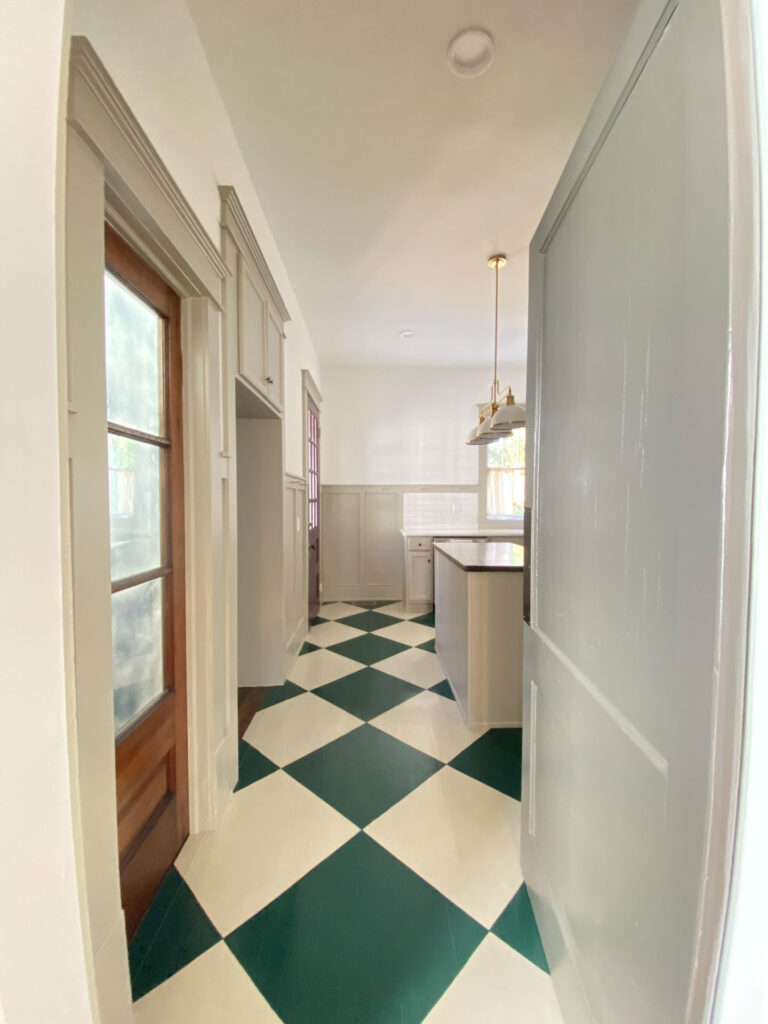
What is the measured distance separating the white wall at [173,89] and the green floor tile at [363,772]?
7.55 feet

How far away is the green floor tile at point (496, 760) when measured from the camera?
1.68 meters

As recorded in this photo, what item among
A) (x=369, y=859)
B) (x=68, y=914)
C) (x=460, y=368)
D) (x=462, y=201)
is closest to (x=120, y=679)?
(x=68, y=914)

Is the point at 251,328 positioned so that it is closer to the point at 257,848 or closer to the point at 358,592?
the point at 257,848

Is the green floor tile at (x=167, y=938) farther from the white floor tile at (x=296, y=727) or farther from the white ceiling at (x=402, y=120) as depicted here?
the white ceiling at (x=402, y=120)

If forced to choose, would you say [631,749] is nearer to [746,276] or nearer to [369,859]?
[746,276]

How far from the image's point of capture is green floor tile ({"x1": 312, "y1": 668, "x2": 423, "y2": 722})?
224 centimetres

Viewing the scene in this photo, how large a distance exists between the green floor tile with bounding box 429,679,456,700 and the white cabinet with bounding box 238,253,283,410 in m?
2.08

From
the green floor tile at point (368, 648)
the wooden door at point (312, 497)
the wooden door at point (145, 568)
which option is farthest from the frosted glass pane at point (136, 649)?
the wooden door at point (312, 497)

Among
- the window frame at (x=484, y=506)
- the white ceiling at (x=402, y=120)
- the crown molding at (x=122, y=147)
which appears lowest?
the window frame at (x=484, y=506)

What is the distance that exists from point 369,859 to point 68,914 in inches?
47.8

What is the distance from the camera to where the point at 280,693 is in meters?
2.42

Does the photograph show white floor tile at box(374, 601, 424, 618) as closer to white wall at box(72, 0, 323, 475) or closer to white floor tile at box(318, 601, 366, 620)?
white floor tile at box(318, 601, 366, 620)

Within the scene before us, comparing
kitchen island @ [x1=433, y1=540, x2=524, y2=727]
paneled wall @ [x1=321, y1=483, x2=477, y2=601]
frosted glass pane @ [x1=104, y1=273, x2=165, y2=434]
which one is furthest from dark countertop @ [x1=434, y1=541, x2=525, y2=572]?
paneled wall @ [x1=321, y1=483, x2=477, y2=601]

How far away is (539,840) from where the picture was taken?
108cm
